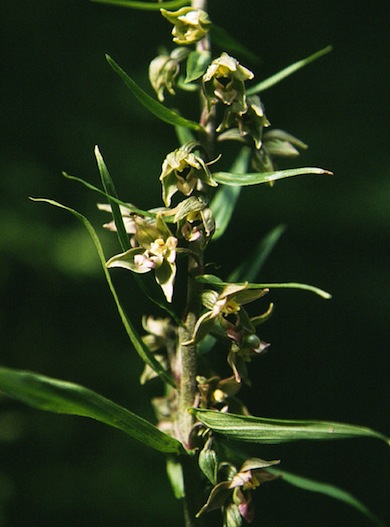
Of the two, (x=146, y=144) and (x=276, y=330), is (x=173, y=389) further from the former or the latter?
(x=276, y=330)

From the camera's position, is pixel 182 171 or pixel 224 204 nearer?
pixel 182 171

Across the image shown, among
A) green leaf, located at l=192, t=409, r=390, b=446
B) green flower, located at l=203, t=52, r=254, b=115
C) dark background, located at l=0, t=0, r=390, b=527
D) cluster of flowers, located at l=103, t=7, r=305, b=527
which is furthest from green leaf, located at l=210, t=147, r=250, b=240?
dark background, located at l=0, t=0, r=390, b=527

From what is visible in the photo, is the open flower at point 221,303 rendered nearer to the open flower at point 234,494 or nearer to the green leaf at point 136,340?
the green leaf at point 136,340

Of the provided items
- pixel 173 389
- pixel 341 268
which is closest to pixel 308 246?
pixel 341 268

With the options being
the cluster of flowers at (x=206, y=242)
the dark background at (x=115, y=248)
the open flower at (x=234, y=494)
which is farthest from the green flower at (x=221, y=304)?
the dark background at (x=115, y=248)

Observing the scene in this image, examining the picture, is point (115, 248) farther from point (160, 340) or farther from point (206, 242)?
point (206, 242)

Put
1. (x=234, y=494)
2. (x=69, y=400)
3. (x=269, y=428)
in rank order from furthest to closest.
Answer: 1. (x=234, y=494)
2. (x=269, y=428)
3. (x=69, y=400)

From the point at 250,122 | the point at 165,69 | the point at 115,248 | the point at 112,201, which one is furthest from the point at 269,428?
the point at 115,248
